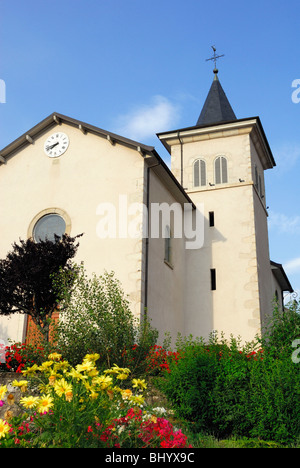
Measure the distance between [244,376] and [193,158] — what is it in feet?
49.8

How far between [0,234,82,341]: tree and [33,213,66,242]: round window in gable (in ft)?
11.4

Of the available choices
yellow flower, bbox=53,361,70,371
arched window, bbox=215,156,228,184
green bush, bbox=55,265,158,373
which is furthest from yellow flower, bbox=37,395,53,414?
arched window, bbox=215,156,228,184

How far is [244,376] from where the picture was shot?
7520 millimetres

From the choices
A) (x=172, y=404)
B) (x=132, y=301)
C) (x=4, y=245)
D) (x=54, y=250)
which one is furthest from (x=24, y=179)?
(x=172, y=404)

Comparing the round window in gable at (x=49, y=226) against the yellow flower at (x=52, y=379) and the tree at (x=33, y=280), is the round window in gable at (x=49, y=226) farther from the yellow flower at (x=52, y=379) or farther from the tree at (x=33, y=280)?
the yellow flower at (x=52, y=379)

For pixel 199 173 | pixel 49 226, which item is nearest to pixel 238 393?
pixel 49 226

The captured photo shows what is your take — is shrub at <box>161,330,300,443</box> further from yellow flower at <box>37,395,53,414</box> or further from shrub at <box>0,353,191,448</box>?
yellow flower at <box>37,395,53,414</box>

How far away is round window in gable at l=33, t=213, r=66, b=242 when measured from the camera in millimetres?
15781

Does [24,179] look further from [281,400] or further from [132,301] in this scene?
[281,400]

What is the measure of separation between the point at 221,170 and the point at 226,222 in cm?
266

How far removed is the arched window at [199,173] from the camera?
20.9 m

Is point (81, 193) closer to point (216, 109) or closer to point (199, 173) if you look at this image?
point (199, 173)

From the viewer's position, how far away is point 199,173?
21.1 metres

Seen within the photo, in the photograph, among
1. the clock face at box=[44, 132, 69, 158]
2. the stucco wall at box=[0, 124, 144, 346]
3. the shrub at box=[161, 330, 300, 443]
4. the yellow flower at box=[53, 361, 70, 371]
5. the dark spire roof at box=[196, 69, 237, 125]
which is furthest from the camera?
the dark spire roof at box=[196, 69, 237, 125]
